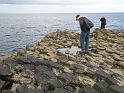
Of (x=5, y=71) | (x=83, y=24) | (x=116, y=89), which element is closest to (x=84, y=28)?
(x=83, y=24)

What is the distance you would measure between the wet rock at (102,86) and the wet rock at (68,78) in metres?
0.82

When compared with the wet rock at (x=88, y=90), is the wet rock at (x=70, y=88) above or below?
below

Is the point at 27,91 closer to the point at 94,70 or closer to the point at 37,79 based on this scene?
the point at 37,79

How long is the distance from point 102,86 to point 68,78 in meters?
1.53

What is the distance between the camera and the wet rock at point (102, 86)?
→ 961 centimetres

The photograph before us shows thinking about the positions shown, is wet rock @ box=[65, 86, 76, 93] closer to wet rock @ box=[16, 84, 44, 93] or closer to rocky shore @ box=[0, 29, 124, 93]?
rocky shore @ box=[0, 29, 124, 93]

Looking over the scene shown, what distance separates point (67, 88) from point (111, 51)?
8.11 metres

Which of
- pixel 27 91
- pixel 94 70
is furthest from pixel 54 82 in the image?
pixel 94 70

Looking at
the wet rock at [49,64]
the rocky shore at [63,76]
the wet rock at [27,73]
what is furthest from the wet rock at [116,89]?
the wet rock at [27,73]

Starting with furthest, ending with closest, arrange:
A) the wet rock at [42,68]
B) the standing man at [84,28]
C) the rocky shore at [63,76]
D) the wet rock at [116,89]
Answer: the standing man at [84,28] → the wet rock at [42,68] → the rocky shore at [63,76] → the wet rock at [116,89]

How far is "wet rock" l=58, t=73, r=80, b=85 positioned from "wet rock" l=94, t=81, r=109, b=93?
0.82 m

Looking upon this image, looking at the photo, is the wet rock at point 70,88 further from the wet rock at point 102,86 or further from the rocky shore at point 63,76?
the wet rock at point 102,86

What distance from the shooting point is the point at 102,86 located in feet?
32.3

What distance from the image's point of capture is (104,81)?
10.5m
